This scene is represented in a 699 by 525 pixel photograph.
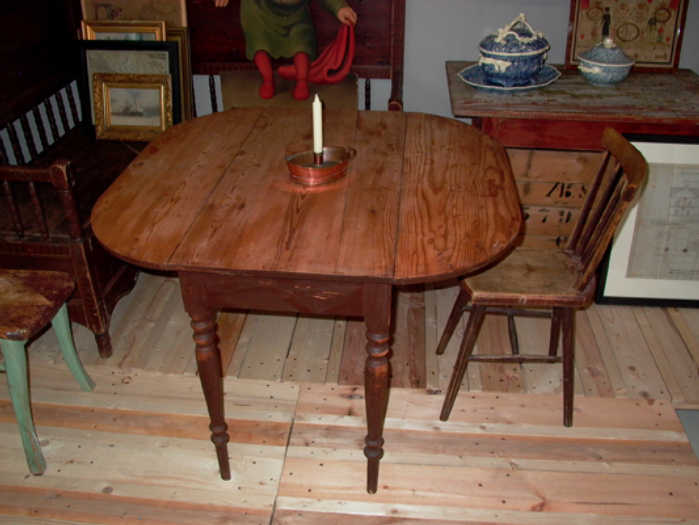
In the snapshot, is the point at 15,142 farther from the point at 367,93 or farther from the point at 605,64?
the point at 605,64

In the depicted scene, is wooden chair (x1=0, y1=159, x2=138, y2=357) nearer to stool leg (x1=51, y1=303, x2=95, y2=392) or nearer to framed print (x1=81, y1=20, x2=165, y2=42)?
stool leg (x1=51, y1=303, x2=95, y2=392)

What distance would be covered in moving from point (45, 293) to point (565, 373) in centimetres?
168

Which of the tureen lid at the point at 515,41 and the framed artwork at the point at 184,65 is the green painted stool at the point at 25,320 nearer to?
the framed artwork at the point at 184,65

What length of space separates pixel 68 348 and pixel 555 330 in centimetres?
169

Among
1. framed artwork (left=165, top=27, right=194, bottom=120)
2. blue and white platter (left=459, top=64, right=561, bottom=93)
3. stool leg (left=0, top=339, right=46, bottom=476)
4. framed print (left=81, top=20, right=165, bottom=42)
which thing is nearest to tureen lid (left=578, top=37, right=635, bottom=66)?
blue and white platter (left=459, top=64, right=561, bottom=93)

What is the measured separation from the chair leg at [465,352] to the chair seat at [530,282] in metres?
0.13

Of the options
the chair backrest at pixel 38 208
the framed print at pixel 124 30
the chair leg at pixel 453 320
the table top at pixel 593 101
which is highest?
Result: the framed print at pixel 124 30

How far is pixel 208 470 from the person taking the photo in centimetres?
211

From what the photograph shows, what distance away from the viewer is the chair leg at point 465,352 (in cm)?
214

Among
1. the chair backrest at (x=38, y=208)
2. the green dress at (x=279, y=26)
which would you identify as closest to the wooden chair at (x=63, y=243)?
the chair backrest at (x=38, y=208)

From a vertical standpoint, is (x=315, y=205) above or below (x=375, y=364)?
above

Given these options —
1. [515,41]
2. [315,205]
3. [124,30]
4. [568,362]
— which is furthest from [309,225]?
[124,30]

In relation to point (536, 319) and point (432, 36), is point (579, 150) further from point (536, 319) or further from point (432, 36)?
point (432, 36)

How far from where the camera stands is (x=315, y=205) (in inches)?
72.8
